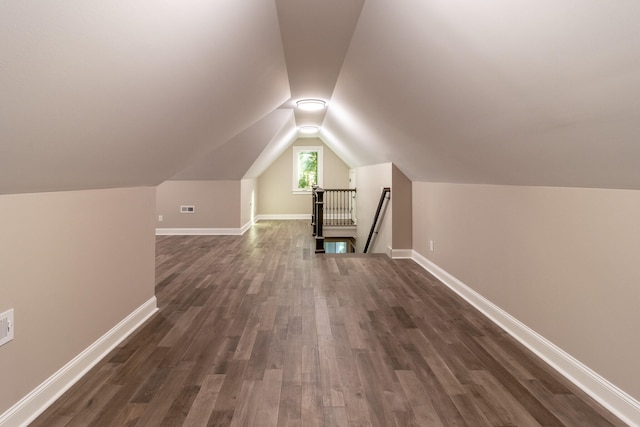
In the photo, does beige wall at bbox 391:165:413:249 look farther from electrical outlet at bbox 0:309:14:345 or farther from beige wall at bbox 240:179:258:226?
electrical outlet at bbox 0:309:14:345

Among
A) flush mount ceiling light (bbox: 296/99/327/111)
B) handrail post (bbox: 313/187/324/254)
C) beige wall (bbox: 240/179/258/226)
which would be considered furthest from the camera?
beige wall (bbox: 240/179/258/226)

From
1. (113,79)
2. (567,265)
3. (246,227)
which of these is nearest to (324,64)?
(113,79)

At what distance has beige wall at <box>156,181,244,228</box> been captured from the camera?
7824 mm

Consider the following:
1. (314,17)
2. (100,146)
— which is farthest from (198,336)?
(314,17)

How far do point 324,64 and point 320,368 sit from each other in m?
2.68

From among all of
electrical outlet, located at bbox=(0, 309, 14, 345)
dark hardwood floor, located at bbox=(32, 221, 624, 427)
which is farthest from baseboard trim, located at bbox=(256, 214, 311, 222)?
electrical outlet, located at bbox=(0, 309, 14, 345)

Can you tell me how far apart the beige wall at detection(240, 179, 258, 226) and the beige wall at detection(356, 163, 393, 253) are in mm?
2729

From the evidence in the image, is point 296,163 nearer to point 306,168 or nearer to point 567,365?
point 306,168

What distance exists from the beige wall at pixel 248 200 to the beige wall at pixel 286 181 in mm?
540

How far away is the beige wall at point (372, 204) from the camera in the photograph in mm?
5902

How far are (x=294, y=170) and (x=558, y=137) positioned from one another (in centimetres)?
951

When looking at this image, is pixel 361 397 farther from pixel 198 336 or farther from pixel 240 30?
pixel 240 30

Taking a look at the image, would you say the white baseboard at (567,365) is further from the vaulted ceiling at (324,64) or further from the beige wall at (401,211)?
the beige wall at (401,211)

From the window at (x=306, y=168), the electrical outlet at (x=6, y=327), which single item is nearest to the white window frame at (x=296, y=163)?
the window at (x=306, y=168)
